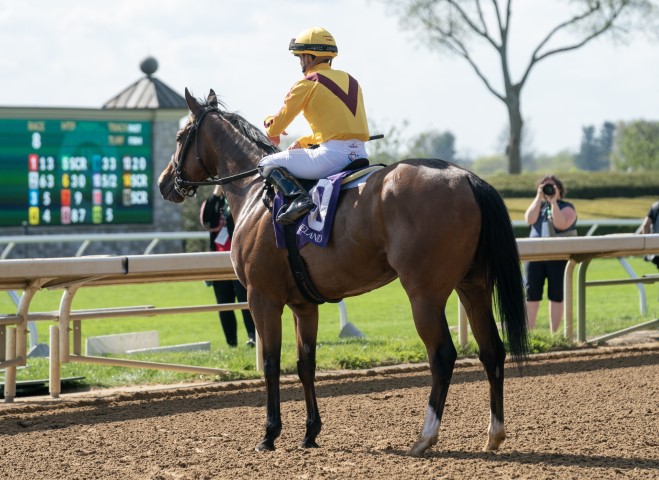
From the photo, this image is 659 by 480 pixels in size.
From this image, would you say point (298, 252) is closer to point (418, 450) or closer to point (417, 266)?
point (417, 266)

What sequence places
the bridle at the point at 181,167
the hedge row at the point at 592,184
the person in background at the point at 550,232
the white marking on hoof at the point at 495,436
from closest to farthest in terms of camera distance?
the white marking on hoof at the point at 495,436 → the bridle at the point at 181,167 → the person in background at the point at 550,232 → the hedge row at the point at 592,184

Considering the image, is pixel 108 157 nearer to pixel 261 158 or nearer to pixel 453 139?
pixel 261 158

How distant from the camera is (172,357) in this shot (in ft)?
28.5

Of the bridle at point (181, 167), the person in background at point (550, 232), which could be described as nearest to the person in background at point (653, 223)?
the person in background at point (550, 232)

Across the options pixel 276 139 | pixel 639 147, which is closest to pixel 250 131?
pixel 276 139

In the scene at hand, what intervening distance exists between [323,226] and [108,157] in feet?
46.2

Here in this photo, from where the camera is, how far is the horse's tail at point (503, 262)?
4875mm

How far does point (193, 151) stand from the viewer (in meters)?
6.27

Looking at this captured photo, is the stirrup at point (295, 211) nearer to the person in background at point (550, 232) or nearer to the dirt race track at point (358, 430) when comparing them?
the dirt race track at point (358, 430)

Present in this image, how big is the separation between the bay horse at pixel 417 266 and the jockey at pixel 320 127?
0.83 feet

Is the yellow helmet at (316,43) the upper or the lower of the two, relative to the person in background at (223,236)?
upper

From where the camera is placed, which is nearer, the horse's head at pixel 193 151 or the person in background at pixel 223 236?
the horse's head at pixel 193 151

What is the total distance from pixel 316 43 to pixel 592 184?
78.7 ft

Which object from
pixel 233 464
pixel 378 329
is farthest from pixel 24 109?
pixel 233 464
